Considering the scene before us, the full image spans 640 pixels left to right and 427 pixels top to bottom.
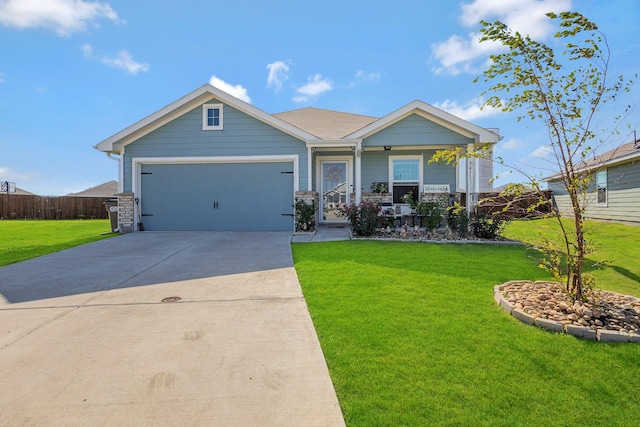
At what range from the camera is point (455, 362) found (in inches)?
98.7

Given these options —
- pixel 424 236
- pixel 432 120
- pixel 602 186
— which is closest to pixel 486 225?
pixel 424 236

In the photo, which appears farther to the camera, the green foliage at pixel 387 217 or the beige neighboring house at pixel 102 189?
the beige neighboring house at pixel 102 189

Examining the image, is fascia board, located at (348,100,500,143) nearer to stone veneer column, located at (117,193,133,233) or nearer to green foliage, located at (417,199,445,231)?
green foliage, located at (417,199,445,231)

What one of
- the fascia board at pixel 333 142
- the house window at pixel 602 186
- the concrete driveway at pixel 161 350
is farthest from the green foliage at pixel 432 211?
the house window at pixel 602 186

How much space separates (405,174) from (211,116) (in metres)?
6.98

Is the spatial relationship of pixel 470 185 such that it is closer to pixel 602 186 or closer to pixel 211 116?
pixel 211 116

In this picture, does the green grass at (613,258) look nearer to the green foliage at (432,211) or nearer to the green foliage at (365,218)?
the green foliage at (432,211)

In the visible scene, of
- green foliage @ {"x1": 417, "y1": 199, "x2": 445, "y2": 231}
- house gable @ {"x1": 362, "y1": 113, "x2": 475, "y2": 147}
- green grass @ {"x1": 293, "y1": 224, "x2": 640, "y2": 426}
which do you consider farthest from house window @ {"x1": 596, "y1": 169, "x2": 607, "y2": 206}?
green grass @ {"x1": 293, "y1": 224, "x2": 640, "y2": 426}

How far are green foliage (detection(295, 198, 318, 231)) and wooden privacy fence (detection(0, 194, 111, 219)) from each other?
1853 cm

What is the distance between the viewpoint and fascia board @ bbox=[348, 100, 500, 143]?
32.1 ft

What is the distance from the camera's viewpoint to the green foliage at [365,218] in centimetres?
890

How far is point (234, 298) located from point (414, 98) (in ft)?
27.8

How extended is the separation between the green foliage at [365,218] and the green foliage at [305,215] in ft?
4.26

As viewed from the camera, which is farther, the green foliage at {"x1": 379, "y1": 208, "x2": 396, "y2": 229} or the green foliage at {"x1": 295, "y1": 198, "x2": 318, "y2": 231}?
the green foliage at {"x1": 295, "y1": 198, "x2": 318, "y2": 231}
